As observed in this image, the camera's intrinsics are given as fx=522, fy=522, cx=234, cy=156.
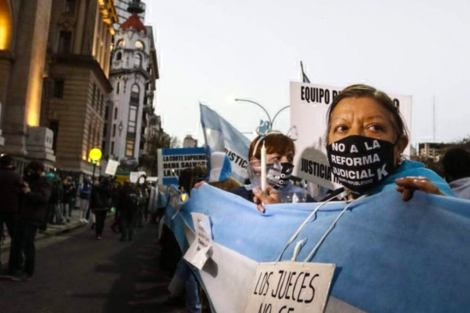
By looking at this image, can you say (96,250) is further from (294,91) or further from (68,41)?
(68,41)

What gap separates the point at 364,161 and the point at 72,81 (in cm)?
4751

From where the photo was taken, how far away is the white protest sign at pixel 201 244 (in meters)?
3.11

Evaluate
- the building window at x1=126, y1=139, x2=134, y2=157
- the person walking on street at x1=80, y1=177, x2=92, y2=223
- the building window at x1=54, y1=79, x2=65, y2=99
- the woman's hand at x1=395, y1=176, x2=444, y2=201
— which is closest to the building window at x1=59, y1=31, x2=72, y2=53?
the building window at x1=54, y1=79, x2=65, y2=99

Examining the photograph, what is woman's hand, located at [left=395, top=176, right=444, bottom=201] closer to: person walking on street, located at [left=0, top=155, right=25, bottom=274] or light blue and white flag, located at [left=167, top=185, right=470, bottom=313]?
light blue and white flag, located at [left=167, top=185, right=470, bottom=313]

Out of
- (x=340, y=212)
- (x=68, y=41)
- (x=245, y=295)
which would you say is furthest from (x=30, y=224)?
(x=68, y=41)

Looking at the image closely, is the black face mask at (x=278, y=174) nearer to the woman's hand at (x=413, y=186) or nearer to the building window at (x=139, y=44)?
the woman's hand at (x=413, y=186)

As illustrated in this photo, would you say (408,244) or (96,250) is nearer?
(408,244)

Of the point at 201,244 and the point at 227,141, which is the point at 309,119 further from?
the point at 201,244

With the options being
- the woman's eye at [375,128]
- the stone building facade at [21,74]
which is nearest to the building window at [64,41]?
the stone building facade at [21,74]

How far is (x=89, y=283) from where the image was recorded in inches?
335

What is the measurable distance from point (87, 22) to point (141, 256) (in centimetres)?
4059

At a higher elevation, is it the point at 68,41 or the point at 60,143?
the point at 68,41


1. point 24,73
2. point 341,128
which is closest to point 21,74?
point 24,73

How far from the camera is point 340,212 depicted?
1.85m
